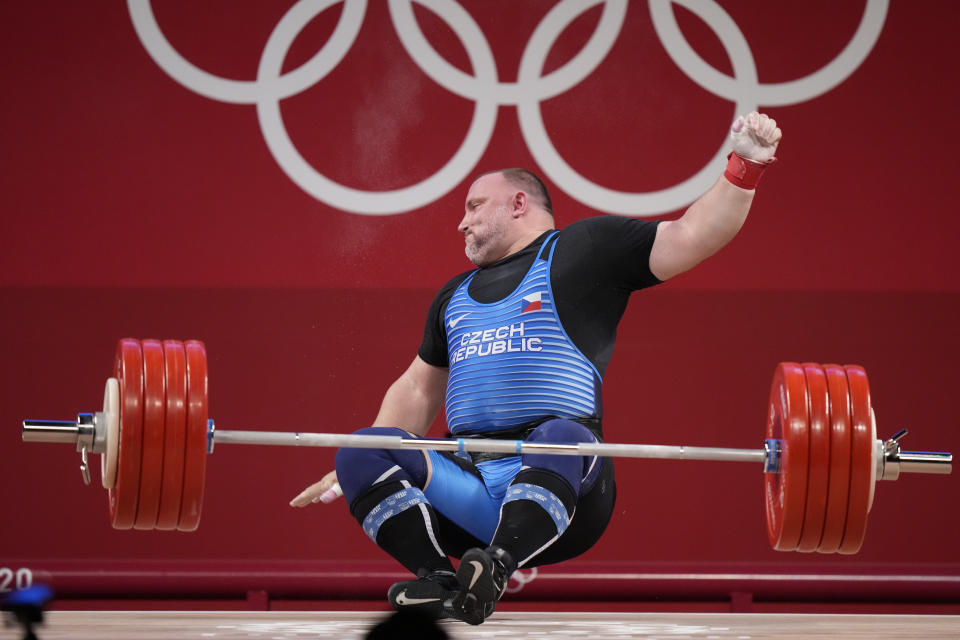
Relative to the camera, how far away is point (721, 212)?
2.39m

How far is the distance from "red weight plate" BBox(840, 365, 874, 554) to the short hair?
989 millimetres

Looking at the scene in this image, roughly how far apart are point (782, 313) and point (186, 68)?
6.73 ft

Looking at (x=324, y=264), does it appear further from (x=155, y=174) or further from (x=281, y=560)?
(x=281, y=560)

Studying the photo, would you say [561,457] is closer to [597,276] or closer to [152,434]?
[597,276]

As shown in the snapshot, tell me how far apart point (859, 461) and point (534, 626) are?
1031mm

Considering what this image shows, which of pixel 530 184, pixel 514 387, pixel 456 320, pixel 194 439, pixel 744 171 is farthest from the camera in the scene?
pixel 530 184

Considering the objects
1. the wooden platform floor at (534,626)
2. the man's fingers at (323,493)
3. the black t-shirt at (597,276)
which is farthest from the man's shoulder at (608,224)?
→ the wooden platform floor at (534,626)

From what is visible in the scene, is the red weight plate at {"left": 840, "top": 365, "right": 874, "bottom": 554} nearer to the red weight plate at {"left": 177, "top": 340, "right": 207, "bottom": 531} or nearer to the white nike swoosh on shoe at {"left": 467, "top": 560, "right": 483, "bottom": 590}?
the white nike swoosh on shoe at {"left": 467, "top": 560, "right": 483, "bottom": 590}

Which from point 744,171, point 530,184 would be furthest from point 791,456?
point 530,184

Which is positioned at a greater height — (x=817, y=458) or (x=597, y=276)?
(x=597, y=276)

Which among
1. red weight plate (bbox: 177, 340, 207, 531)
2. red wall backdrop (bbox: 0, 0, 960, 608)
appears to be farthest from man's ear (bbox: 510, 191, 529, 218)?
red weight plate (bbox: 177, 340, 207, 531)

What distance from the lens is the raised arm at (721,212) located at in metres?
2.31

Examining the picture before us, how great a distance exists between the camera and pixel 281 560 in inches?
146

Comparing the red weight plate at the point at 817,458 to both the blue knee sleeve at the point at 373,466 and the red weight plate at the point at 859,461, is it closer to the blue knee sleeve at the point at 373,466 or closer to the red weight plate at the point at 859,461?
the red weight plate at the point at 859,461
